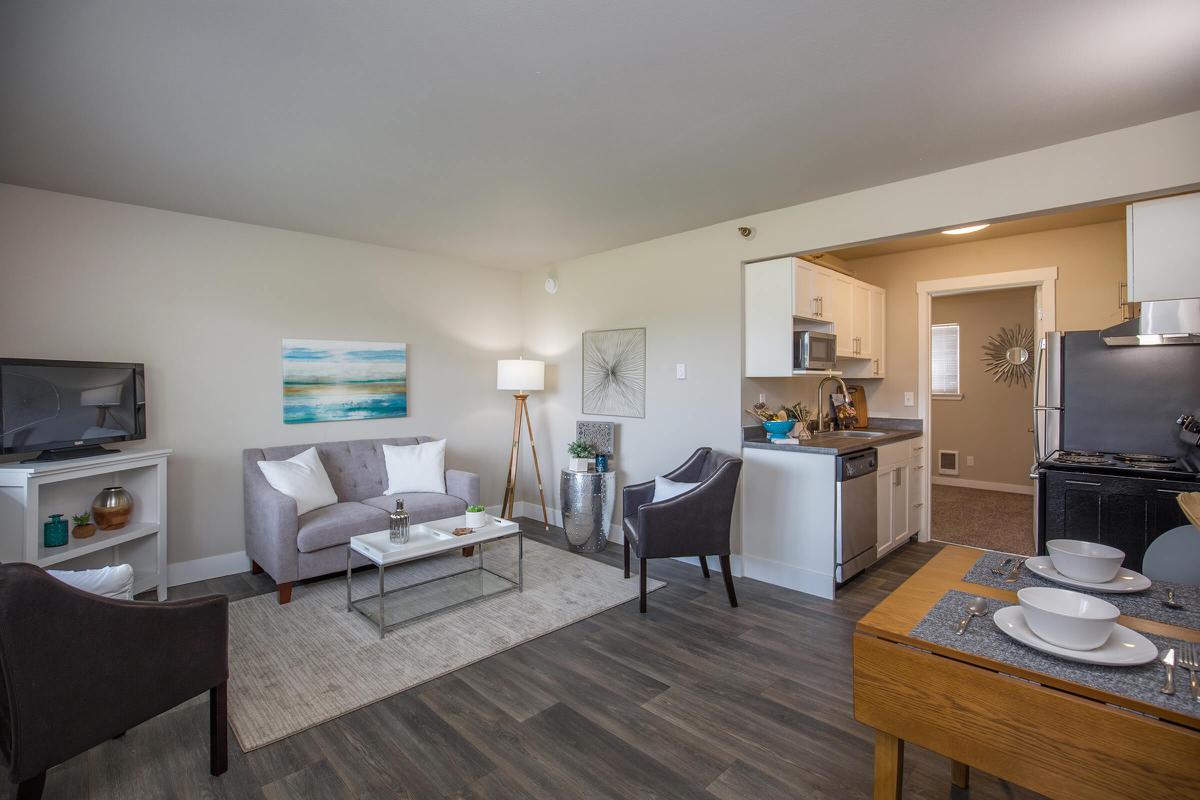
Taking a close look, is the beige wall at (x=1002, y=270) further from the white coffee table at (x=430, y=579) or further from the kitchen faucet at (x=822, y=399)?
the white coffee table at (x=430, y=579)

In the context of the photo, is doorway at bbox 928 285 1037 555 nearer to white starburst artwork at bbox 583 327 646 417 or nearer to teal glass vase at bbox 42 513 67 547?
white starburst artwork at bbox 583 327 646 417

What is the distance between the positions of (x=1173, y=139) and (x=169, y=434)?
5.56 meters

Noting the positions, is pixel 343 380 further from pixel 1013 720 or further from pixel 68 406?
pixel 1013 720

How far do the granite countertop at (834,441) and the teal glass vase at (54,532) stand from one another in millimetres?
3944

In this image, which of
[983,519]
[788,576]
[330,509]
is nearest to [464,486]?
[330,509]

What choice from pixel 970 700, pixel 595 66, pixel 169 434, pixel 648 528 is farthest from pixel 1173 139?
pixel 169 434

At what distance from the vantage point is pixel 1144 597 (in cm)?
136

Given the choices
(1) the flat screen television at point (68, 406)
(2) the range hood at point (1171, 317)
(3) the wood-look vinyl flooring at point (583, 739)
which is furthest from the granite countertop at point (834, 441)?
(1) the flat screen television at point (68, 406)

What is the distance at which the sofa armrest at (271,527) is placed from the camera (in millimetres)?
3332

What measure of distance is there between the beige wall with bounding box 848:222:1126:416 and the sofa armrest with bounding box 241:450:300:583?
187 inches

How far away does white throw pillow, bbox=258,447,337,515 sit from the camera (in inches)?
144

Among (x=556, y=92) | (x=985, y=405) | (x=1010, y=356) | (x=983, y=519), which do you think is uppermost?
(x=556, y=92)

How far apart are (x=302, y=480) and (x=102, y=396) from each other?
1163 millimetres

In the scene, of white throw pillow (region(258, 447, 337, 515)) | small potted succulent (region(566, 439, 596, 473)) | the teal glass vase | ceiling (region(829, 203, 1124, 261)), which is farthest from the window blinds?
the teal glass vase
